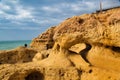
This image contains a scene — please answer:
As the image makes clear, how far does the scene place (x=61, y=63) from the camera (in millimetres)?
12766

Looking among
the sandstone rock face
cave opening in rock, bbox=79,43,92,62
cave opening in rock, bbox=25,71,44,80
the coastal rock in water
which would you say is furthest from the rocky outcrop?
cave opening in rock, bbox=25,71,44,80

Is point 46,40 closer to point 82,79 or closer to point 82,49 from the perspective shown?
point 82,49

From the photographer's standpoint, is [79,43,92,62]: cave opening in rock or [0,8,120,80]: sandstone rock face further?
[79,43,92,62]: cave opening in rock

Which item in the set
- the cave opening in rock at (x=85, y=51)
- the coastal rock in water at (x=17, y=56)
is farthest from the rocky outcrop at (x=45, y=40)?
the cave opening in rock at (x=85, y=51)

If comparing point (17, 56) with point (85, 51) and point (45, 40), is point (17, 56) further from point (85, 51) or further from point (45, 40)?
point (85, 51)

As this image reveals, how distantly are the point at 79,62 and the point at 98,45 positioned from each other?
1204 mm

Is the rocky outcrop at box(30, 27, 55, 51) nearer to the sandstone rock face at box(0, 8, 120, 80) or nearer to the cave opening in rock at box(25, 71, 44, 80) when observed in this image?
the sandstone rock face at box(0, 8, 120, 80)

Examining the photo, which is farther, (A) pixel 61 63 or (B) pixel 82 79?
(A) pixel 61 63

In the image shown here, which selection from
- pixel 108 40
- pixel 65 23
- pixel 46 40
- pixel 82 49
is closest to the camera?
pixel 108 40

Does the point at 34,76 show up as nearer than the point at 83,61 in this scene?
No

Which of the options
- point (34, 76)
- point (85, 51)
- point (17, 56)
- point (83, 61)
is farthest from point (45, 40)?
point (83, 61)

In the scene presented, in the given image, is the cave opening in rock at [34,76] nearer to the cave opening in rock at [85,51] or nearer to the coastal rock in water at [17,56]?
the cave opening in rock at [85,51]

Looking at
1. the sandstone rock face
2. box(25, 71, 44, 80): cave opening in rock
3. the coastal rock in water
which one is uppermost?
the sandstone rock face

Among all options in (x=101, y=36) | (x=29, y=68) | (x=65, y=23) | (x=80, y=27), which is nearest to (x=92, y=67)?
(x=101, y=36)
